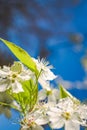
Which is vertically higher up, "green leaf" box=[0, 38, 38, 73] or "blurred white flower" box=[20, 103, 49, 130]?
"green leaf" box=[0, 38, 38, 73]

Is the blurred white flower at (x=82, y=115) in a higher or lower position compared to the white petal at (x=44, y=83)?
lower

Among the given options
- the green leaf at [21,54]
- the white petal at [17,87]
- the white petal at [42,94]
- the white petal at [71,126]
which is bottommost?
the white petal at [71,126]

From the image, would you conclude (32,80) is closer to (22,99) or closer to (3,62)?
(22,99)

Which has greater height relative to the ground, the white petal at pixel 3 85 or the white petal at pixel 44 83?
the white petal at pixel 44 83

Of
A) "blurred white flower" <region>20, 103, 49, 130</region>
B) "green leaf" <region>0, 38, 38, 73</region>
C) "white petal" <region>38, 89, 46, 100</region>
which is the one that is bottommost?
"blurred white flower" <region>20, 103, 49, 130</region>

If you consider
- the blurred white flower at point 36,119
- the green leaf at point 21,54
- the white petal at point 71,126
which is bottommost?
the white petal at point 71,126

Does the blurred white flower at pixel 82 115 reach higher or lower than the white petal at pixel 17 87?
lower
